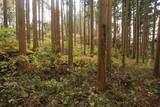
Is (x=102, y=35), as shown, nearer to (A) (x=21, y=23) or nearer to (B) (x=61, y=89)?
(B) (x=61, y=89)

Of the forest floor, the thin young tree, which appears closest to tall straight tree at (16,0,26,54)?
the forest floor

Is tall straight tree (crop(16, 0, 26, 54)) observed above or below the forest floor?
above

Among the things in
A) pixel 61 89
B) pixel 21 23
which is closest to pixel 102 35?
pixel 61 89

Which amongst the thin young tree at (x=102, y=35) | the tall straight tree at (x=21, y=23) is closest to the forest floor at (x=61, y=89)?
the tall straight tree at (x=21, y=23)

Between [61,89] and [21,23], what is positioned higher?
[21,23]

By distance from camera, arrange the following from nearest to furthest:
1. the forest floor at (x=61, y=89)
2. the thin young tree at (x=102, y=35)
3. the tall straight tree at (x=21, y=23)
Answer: the forest floor at (x=61, y=89) → the thin young tree at (x=102, y=35) → the tall straight tree at (x=21, y=23)

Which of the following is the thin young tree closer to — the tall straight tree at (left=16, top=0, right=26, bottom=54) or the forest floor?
the forest floor

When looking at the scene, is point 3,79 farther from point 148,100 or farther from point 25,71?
point 148,100

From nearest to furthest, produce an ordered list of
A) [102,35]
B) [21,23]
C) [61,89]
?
[102,35] → [61,89] → [21,23]

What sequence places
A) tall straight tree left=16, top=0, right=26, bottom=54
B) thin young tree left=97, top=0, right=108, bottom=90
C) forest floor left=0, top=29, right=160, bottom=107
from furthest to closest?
tall straight tree left=16, top=0, right=26, bottom=54 < thin young tree left=97, top=0, right=108, bottom=90 < forest floor left=0, top=29, right=160, bottom=107

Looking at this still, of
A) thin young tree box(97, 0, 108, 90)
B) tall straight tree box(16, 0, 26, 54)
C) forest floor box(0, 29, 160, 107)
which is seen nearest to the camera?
forest floor box(0, 29, 160, 107)

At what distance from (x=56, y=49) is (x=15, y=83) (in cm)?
457

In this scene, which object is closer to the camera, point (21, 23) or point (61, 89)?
point (61, 89)

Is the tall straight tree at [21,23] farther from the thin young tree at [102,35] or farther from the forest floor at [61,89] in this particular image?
the thin young tree at [102,35]
